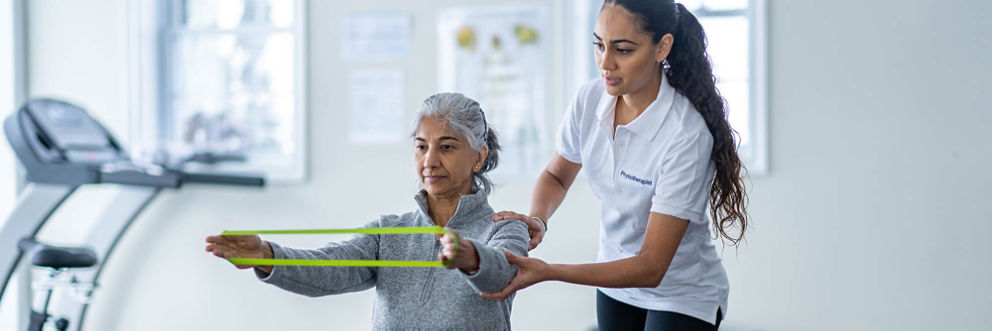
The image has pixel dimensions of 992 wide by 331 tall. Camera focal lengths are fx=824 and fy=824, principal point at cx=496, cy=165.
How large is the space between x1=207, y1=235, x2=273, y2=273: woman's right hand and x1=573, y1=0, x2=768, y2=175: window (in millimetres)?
2080

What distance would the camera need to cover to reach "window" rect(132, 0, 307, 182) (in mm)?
3770

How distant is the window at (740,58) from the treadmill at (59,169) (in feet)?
5.82

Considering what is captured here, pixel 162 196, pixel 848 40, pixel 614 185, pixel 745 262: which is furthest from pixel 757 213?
pixel 162 196

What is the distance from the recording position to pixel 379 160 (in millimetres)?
3525

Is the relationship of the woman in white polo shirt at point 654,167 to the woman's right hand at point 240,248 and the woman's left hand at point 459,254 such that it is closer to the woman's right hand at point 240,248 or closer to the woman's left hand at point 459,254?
the woman's left hand at point 459,254

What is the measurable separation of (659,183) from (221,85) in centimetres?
273

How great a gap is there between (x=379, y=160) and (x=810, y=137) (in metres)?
1.74

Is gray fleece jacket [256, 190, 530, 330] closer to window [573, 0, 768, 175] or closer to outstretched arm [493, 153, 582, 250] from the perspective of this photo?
outstretched arm [493, 153, 582, 250]

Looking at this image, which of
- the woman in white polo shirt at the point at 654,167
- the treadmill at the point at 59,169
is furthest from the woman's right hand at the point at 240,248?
the treadmill at the point at 59,169

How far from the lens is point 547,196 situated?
6.83 feet

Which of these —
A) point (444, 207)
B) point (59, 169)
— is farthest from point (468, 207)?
point (59, 169)

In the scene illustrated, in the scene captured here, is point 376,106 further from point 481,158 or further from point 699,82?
point 699,82

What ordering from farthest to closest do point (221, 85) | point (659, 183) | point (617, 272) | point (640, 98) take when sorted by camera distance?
point (221, 85)
point (640, 98)
point (659, 183)
point (617, 272)

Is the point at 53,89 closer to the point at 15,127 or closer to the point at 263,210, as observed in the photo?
the point at 15,127
